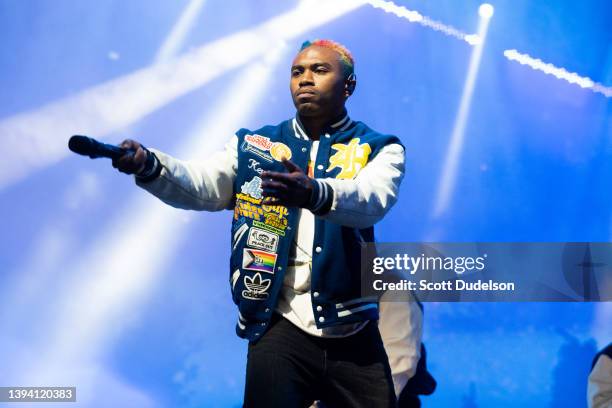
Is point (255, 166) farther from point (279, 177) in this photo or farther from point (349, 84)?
point (279, 177)

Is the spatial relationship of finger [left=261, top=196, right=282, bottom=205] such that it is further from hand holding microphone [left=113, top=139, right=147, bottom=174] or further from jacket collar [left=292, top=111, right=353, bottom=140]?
jacket collar [left=292, top=111, right=353, bottom=140]

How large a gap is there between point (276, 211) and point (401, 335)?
1378mm

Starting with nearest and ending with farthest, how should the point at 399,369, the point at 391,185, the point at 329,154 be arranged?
the point at 391,185
the point at 329,154
the point at 399,369

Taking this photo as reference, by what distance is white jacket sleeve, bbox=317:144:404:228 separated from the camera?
158 centimetres

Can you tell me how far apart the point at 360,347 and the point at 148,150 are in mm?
776

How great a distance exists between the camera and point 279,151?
2.03 m

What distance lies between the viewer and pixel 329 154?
2008 millimetres

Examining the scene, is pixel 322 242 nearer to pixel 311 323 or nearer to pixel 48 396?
pixel 311 323

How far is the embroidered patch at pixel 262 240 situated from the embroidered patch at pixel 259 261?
0.02m

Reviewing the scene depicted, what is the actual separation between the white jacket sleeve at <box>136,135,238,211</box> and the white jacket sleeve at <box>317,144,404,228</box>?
411mm

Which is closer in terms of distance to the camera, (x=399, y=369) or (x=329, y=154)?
(x=329, y=154)

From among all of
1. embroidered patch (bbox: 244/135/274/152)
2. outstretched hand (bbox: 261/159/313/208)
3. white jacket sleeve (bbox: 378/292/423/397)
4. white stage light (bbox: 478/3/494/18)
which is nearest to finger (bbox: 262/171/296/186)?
outstretched hand (bbox: 261/159/313/208)

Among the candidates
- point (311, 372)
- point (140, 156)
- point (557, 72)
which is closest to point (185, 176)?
point (140, 156)

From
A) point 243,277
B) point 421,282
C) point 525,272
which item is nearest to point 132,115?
point 421,282
